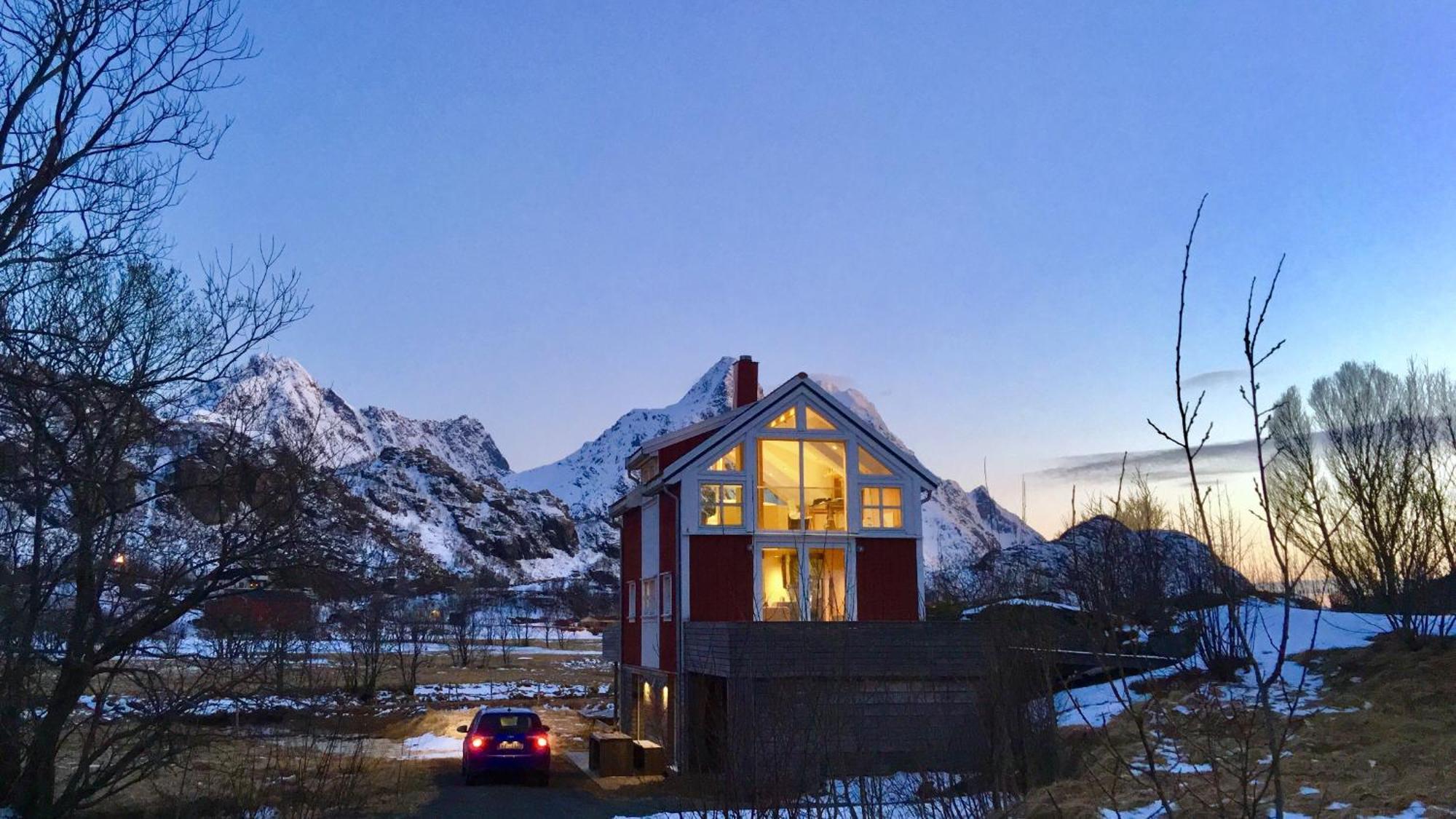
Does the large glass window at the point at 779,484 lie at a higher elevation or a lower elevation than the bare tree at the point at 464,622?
higher

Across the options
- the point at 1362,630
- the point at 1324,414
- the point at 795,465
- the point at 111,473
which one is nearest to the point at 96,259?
the point at 111,473

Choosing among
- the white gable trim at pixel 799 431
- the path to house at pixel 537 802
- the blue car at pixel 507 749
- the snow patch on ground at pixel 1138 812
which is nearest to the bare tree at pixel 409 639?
the blue car at pixel 507 749

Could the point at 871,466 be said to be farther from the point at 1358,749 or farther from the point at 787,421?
the point at 1358,749

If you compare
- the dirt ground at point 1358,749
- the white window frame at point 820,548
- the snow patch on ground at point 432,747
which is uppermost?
the white window frame at point 820,548

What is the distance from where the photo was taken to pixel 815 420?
25.4 metres

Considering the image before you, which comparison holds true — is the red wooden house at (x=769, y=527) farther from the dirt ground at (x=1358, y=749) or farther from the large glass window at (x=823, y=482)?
the dirt ground at (x=1358, y=749)

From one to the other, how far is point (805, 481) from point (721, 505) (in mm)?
2258

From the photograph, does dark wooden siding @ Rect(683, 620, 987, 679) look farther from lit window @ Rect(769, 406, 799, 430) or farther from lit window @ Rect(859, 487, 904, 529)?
lit window @ Rect(769, 406, 799, 430)

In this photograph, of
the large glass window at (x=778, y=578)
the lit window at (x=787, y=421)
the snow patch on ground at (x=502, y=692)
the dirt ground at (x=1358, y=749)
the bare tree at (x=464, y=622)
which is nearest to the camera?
the dirt ground at (x=1358, y=749)

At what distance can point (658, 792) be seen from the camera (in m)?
21.3

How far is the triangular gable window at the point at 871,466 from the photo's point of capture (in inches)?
1015

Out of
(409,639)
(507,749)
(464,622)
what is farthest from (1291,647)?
(464,622)

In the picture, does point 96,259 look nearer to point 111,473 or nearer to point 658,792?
point 111,473

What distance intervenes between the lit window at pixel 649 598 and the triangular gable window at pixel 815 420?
556cm
